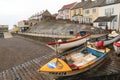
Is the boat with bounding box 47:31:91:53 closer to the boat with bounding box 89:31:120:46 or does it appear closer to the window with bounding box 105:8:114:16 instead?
the boat with bounding box 89:31:120:46

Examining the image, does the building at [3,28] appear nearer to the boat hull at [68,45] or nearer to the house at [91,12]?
the house at [91,12]

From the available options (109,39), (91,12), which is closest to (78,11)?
(91,12)

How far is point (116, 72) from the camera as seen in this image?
436 inches

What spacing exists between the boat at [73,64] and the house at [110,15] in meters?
21.5

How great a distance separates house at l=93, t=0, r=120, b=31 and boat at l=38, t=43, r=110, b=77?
21468 millimetres

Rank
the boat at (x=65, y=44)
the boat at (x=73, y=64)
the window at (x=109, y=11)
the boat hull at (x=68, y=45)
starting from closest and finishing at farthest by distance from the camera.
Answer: the boat at (x=73, y=64) → the boat at (x=65, y=44) → the boat hull at (x=68, y=45) → the window at (x=109, y=11)

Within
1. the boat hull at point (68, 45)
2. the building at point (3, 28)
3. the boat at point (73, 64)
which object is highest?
the building at point (3, 28)

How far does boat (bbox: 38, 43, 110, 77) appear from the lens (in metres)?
9.73

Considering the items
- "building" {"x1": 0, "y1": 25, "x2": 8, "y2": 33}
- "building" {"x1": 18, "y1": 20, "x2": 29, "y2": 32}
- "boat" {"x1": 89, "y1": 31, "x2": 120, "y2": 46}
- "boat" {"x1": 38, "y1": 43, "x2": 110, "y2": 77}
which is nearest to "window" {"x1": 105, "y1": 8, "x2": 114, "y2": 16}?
"boat" {"x1": 89, "y1": 31, "x2": 120, "y2": 46}

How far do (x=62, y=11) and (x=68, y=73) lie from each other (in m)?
56.7

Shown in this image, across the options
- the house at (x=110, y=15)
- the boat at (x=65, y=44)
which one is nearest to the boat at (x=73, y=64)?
the boat at (x=65, y=44)

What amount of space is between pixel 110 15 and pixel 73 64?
2952 centimetres

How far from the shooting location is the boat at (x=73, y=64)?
973cm

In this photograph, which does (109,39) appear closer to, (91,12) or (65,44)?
(65,44)
